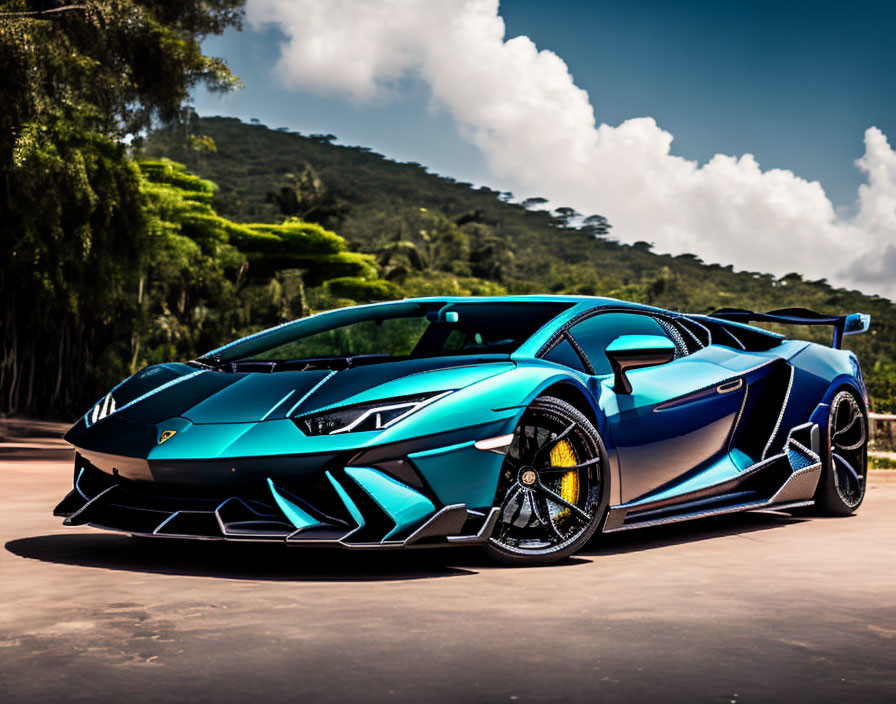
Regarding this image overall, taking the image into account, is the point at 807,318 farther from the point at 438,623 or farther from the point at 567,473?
the point at 438,623

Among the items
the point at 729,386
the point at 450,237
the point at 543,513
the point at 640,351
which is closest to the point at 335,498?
the point at 543,513

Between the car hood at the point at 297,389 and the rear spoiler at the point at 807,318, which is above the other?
the rear spoiler at the point at 807,318

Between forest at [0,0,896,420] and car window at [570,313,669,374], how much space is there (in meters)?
12.5

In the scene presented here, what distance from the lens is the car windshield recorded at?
535cm

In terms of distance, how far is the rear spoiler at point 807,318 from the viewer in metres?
7.71

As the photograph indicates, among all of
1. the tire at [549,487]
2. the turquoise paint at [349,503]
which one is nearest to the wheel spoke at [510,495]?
the tire at [549,487]

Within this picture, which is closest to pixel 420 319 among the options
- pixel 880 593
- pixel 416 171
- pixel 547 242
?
pixel 880 593

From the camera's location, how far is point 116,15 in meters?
17.4

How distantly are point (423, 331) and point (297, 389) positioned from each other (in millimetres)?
1800

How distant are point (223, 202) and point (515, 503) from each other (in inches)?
3061

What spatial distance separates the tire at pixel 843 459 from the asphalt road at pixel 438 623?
47.4 inches

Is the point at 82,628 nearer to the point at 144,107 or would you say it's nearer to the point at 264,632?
the point at 264,632

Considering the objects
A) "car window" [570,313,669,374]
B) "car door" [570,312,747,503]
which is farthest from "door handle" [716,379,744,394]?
"car window" [570,313,669,374]

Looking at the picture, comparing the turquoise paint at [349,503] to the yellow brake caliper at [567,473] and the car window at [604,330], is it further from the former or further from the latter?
the car window at [604,330]
